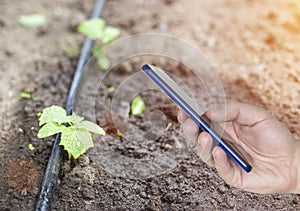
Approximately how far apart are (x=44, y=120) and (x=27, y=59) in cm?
73

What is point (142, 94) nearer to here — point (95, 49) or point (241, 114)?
→ point (95, 49)

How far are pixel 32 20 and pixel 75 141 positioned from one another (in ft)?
3.67

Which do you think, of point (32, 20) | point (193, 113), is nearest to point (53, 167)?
point (193, 113)

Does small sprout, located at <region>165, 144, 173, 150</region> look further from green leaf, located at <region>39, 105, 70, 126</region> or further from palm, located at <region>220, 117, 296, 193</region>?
green leaf, located at <region>39, 105, 70, 126</region>

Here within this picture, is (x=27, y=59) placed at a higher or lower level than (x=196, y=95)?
lower

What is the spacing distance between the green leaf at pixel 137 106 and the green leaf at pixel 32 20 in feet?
2.55

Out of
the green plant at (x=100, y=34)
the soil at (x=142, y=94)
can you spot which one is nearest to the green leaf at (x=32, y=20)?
the soil at (x=142, y=94)

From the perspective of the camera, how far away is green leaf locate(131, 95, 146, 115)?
1.95 meters

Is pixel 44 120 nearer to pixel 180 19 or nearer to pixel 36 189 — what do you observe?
pixel 36 189

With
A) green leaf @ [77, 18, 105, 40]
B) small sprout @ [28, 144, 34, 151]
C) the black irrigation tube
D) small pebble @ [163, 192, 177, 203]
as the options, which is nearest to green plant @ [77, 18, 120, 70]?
green leaf @ [77, 18, 105, 40]

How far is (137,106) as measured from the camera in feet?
6.49

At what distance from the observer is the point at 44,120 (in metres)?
1.57

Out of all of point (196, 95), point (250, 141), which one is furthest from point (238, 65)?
point (250, 141)

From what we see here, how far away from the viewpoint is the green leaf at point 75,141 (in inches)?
61.2
